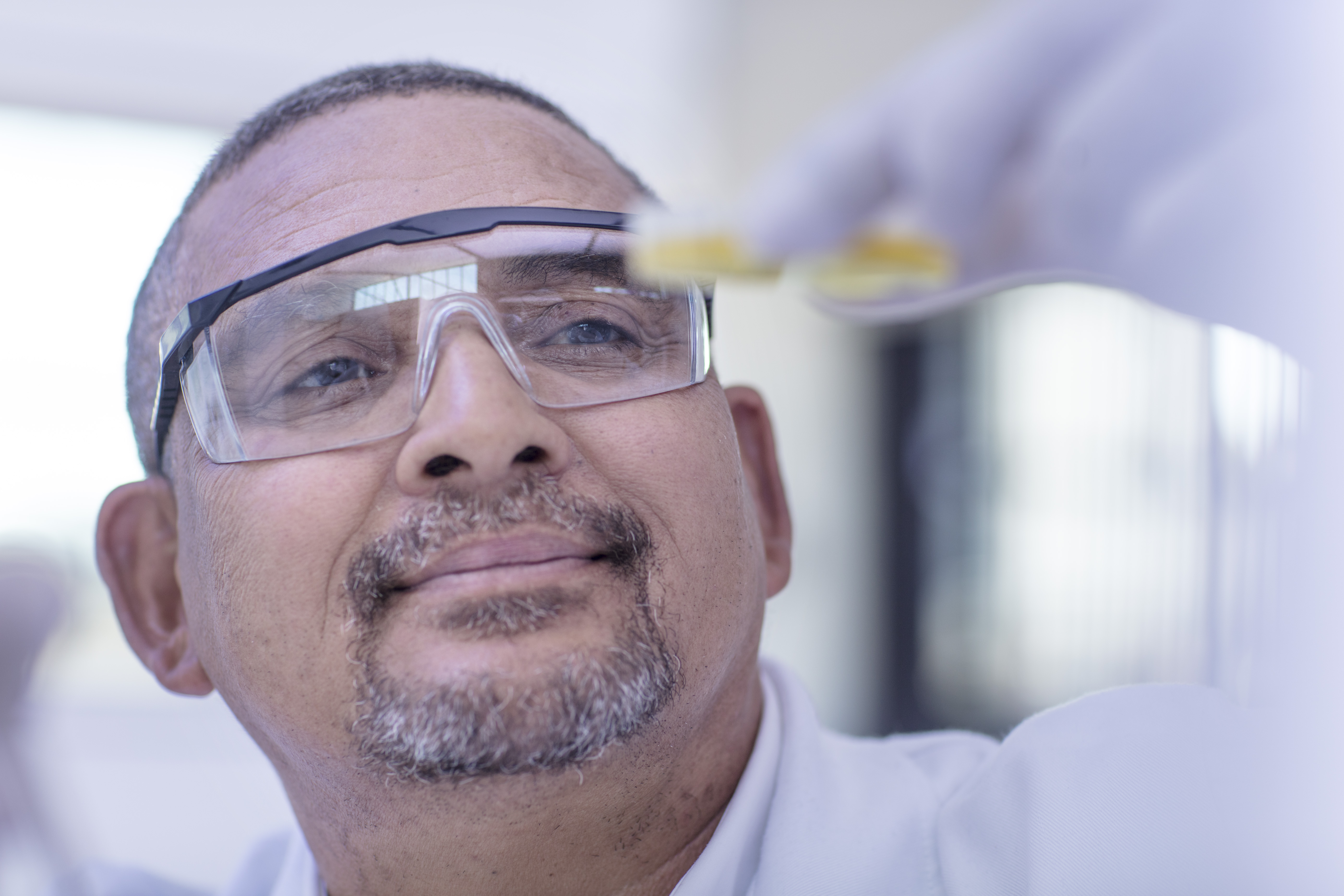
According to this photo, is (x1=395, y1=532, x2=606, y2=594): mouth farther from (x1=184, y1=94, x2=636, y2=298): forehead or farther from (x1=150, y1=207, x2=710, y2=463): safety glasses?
(x1=184, y1=94, x2=636, y2=298): forehead

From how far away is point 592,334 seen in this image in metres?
0.98

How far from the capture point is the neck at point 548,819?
91 centimetres

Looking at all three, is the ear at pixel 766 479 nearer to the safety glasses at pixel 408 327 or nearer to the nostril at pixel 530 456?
the safety glasses at pixel 408 327

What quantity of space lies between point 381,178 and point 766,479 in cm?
61

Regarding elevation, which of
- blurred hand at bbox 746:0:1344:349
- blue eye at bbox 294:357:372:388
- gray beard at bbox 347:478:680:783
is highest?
blurred hand at bbox 746:0:1344:349

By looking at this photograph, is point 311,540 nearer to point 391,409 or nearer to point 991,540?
point 391,409

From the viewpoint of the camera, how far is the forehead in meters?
0.99

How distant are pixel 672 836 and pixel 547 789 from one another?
0.63ft

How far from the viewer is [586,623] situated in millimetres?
858

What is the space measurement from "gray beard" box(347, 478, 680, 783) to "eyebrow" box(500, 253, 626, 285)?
0.23 m

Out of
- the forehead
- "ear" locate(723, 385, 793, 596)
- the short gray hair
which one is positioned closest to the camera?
the forehead

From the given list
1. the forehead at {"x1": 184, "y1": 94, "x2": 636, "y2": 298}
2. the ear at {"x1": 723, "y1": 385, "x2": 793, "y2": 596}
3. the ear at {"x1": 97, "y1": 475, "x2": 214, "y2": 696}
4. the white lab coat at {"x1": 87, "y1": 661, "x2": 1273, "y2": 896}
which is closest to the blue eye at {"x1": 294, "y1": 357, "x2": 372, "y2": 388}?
the forehead at {"x1": 184, "y1": 94, "x2": 636, "y2": 298}

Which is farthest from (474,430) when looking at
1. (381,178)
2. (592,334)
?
(381,178)

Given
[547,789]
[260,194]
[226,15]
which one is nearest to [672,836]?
[547,789]
